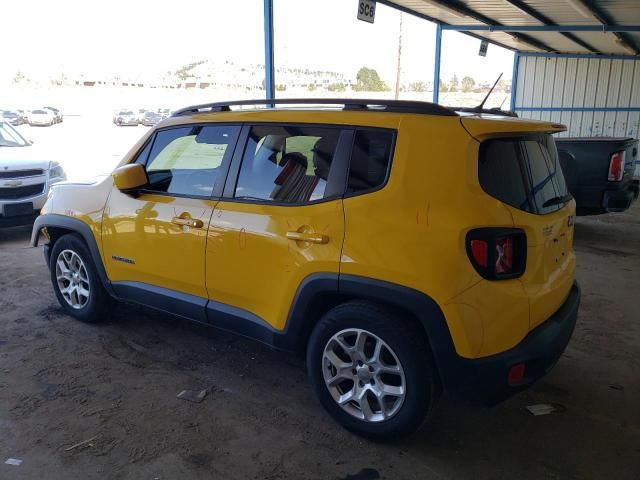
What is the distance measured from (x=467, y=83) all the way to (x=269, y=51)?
1400 inches

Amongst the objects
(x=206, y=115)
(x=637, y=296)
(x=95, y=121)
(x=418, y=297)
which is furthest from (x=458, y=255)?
(x=95, y=121)

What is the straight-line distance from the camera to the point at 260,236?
315 cm

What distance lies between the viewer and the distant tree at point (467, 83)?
132 feet

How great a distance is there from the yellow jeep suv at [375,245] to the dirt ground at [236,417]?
297 millimetres

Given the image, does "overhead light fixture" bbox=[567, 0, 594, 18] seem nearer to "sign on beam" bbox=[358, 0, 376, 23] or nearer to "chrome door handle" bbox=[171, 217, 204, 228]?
"sign on beam" bbox=[358, 0, 376, 23]

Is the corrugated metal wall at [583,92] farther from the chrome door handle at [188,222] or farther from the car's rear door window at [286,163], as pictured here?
the chrome door handle at [188,222]

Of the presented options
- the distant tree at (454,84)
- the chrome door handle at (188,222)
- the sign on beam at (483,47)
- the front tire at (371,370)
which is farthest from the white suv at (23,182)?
the distant tree at (454,84)

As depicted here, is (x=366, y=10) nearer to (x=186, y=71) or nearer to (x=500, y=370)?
(x=500, y=370)

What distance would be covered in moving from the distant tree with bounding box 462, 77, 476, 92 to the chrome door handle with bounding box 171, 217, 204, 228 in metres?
39.5

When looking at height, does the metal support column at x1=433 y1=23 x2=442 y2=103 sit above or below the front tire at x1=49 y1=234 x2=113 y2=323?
above

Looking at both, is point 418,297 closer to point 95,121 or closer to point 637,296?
point 637,296

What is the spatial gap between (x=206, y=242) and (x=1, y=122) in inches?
281

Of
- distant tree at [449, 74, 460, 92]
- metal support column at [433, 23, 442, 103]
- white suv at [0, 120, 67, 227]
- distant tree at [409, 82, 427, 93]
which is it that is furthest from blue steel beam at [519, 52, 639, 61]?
distant tree at [409, 82, 427, 93]

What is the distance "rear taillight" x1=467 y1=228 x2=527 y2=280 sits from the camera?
2.51 metres
